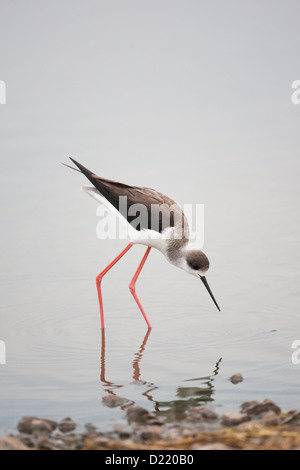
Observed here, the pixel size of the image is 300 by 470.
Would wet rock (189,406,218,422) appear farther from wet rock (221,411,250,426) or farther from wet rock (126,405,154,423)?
wet rock (126,405,154,423)

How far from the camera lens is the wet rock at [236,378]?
5639mm

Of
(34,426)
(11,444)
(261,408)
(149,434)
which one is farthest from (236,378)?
(11,444)

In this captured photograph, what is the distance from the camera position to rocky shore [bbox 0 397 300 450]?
14.8 feet

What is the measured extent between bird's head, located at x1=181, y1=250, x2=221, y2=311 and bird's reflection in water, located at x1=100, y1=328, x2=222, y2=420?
47.4 inches

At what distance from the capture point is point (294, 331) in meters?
6.59

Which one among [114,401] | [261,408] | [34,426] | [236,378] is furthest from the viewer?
[236,378]

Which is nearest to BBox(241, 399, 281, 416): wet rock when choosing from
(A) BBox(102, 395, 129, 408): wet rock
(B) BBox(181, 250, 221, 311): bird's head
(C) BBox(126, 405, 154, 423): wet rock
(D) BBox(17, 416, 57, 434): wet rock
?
(C) BBox(126, 405, 154, 423): wet rock

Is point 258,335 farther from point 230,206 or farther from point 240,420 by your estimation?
point 230,206

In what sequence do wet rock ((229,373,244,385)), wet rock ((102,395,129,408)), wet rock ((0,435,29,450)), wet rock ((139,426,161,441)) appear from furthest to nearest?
1. wet rock ((229,373,244,385))
2. wet rock ((102,395,129,408))
3. wet rock ((139,426,161,441))
4. wet rock ((0,435,29,450))

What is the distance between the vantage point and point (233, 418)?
481cm

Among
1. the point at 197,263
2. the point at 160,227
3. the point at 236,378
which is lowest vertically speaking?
the point at 236,378

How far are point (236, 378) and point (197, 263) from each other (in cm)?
157

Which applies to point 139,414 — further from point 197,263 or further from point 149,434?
point 197,263

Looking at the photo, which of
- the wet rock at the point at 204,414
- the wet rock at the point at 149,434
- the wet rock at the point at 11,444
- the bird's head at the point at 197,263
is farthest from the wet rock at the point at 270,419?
the bird's head at the point at 197,263
